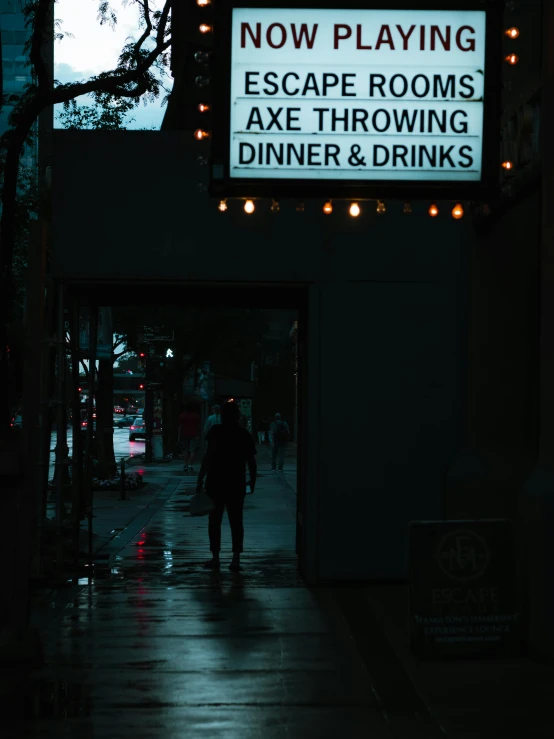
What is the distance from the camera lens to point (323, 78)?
28.9ft

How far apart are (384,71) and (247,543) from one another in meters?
9.38

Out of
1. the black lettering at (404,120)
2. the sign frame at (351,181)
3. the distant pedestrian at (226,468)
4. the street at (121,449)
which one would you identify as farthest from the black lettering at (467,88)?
the street at (121,449)

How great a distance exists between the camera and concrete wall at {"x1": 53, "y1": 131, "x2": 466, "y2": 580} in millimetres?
13000

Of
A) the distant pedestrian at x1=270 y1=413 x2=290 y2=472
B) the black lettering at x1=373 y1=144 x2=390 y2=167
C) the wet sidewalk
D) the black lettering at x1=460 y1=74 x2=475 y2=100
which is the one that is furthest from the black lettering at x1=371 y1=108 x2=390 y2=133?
the distant pedestrian at x1=270 y1=413 x2=290 y2=472

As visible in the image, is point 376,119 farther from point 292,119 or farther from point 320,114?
point 292,119

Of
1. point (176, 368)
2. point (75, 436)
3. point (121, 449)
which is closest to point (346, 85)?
point (75, 436)

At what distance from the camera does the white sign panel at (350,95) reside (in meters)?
8.81

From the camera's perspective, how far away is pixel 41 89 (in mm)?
15391

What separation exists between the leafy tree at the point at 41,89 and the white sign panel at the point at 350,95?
18.1 ft

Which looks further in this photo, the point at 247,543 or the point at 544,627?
the point at 247,543

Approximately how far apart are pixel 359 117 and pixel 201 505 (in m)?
6.34

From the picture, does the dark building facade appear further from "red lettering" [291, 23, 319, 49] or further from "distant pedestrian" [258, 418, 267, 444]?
"distant pedestrian" [258, 418, 267, 444]

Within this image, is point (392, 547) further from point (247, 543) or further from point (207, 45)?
point (207, 45)

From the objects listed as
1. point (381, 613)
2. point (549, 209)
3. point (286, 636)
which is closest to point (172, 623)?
point (286, 636)
